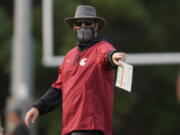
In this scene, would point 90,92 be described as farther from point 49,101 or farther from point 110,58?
point 49,101

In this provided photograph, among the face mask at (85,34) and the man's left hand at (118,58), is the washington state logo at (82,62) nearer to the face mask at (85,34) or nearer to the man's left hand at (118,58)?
the face mask at (85,34)

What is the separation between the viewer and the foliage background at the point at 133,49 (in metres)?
21.2

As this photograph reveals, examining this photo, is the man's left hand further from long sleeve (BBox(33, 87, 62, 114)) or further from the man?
long sleeve (BBox(33, 87, 62, 114))

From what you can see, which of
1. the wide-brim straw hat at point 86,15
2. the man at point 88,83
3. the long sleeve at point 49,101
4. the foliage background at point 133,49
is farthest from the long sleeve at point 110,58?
the foliage background at point 133,49

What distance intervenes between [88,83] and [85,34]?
0.42m

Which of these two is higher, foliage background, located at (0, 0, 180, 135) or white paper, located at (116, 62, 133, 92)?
white paper, located at (116, 62, 133, 92)

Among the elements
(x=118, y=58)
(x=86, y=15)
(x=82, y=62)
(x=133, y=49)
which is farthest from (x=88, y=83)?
(x=133, y=49)

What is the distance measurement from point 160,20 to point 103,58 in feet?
44.5

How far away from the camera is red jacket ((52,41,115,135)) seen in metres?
8.48

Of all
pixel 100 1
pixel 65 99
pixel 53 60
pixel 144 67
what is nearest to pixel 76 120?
pixel 65 99

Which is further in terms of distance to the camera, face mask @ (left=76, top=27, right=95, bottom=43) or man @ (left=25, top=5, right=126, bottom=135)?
face mask @ (left=76, top=27, right=95, bottom=43)

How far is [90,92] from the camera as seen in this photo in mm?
8484

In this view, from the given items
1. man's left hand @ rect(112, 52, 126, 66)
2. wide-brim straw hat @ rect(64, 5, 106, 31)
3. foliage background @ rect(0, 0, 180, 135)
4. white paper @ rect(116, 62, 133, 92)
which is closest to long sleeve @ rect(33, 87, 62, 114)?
wide-brim straw hat @ rect(64, 5, 106, 31)

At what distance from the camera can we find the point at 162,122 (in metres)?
29.2
